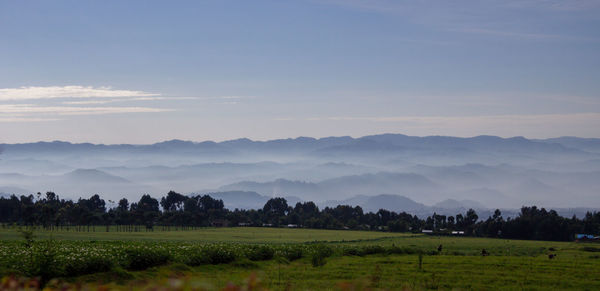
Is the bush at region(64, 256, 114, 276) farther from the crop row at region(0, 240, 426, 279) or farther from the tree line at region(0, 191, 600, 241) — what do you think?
the tree line at region(0, 191, 600, 241)

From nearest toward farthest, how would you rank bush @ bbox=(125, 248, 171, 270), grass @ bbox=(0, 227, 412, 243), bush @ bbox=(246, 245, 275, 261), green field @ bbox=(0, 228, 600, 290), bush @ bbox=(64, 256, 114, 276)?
1. green field @ bbox=(0, 228, 600, 290)
2. bush @ bbox=(64, 256, 114, 276)
3. bush @ bbox=(125, 248, 171, 270)
4. bush @ bbox=(246, 245, 275, 261)
5. grass @ bbox=(0, 227, 412, 243)

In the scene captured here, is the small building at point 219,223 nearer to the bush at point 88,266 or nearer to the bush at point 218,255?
the bush at point 218,255

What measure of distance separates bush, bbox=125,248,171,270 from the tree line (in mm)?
87775

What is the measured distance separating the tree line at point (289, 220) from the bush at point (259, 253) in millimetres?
83002

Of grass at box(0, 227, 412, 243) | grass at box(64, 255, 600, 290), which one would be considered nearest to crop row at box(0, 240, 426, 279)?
grass at box(64, 255, 600, 290)

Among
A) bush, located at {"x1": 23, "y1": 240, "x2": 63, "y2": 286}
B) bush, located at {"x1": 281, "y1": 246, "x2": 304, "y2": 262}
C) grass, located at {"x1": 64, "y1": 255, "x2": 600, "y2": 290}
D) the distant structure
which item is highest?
bush, located at {"x1": 23, "y1": 240, "x2": 63, "y2": 286}

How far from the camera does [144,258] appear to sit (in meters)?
35.4

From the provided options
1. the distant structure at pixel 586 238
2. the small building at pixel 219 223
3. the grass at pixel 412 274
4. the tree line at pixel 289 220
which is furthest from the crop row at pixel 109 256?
the small building at pixel 219 223

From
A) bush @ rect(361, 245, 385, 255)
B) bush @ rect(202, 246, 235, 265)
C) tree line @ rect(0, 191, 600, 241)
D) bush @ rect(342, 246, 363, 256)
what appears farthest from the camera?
tree line @ rect(0, 191, 600, 241)

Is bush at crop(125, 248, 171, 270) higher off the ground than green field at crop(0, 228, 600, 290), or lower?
higher

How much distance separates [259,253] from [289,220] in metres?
107

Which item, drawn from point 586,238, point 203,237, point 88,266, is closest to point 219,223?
point 203,237

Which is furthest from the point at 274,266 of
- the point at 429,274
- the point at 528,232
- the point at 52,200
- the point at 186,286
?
the point at 52,200

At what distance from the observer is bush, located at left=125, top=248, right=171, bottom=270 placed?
114 feet
